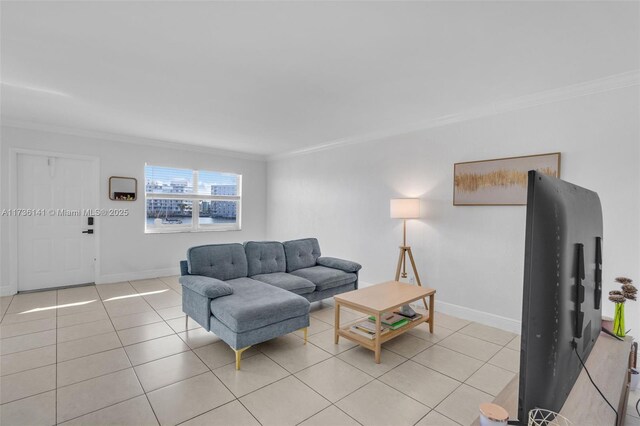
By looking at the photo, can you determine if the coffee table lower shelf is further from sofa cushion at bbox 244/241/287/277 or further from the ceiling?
the ceiling

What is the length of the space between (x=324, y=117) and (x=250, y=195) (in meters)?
3.37

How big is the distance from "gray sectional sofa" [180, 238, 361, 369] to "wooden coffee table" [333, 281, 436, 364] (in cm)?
39

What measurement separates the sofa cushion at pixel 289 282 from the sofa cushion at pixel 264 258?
0.13m

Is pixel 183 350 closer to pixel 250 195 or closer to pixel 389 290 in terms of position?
pixel 389 290

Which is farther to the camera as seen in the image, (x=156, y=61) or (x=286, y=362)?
(x=286, y=362)

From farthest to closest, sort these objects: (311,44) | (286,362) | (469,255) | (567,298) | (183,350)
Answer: (469,255)
(183,350)
(286,362)
(311,44)
(567,298)

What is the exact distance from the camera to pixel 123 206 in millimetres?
5180

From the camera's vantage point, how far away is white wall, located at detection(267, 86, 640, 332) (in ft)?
8.84

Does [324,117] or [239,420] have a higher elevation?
[324,117]

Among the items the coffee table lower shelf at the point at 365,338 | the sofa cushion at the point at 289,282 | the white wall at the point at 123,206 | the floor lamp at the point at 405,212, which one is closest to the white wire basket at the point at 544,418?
the coffee table lower shelf at the point at 365,338

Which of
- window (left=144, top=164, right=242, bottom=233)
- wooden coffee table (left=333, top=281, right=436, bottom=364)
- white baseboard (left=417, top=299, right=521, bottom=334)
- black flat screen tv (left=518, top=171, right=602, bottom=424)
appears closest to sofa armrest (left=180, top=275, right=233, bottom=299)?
wooden coffee table (left=333, top=281, right=436, bottom=364)

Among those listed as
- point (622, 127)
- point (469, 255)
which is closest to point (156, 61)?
point (469, 255)

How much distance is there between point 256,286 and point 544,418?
2781mm

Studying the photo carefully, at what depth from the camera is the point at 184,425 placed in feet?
6.11
